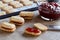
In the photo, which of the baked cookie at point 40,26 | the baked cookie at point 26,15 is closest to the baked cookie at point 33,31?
the baked cookie at point 40,26

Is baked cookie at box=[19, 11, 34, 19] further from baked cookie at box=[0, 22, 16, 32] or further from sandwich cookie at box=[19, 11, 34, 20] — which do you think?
baked cookie at box=[0, 22, 16, 32]

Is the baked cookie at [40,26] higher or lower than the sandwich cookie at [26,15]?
lower

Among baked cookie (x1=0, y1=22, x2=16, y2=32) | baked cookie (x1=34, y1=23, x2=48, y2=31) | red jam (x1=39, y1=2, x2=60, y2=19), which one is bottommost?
baked cookie (x1=34, y1=23, x2=48, y2=31)

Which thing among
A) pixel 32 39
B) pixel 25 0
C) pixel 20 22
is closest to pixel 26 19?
pixel 20 22

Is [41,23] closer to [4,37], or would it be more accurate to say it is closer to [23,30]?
[23,30]

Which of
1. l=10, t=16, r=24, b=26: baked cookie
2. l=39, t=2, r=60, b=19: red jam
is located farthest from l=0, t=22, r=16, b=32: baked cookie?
l=39, t=2, r=60, b=19: red jam

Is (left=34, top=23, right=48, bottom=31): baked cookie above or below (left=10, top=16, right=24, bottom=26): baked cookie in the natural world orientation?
below

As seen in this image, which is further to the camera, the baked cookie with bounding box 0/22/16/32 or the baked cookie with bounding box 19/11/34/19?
the baked cookie with bounding box 19/11/34/19

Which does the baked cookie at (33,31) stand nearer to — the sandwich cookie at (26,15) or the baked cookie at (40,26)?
the baked cookie at (40,26)

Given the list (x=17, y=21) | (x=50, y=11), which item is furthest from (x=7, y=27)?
(x=50, y=11)

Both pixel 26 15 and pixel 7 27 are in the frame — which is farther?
pixel 26 15

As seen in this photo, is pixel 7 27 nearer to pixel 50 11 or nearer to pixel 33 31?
pixel 33 31
